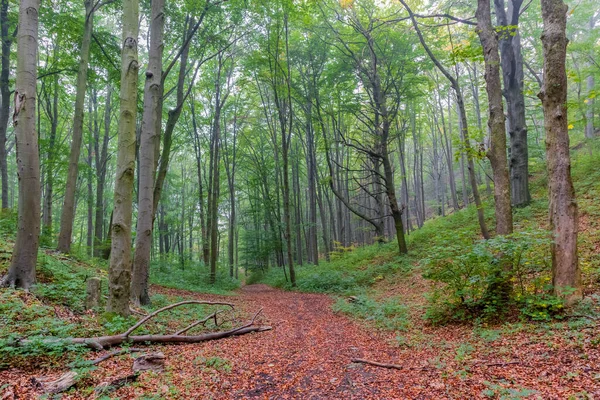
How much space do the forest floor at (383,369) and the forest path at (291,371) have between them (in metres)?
0.01

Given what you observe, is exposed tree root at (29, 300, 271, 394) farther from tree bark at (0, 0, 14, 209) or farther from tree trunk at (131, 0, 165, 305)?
tree bark at (0, 0, 14, 209)

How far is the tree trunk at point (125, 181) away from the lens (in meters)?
4.79

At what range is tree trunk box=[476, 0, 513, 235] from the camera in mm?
5719

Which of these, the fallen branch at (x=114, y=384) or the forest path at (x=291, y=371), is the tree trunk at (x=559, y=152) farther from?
the fallen branch at (x=114, y=384)

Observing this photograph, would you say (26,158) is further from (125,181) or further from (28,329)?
(28,329)

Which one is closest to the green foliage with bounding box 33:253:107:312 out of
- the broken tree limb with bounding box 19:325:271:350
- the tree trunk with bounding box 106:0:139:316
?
the tree trunk with bounding box 106:0:139:316

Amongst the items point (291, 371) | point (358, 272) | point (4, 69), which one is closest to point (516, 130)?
point (358, 272)

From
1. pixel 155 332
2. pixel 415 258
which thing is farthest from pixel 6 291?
pixel 415 258

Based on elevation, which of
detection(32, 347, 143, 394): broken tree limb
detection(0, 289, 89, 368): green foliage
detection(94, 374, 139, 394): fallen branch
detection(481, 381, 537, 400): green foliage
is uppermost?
detection(0, 289, 89, 368): green foliage

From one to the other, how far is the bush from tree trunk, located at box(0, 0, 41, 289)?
7235 mm

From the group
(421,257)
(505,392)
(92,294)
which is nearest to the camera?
(505,392)

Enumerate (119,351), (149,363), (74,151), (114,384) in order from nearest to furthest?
(114,384)
(149,363)
(119,351)
(74,151)

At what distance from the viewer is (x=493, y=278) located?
505 centimetres

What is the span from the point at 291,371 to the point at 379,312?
3.81 meters
